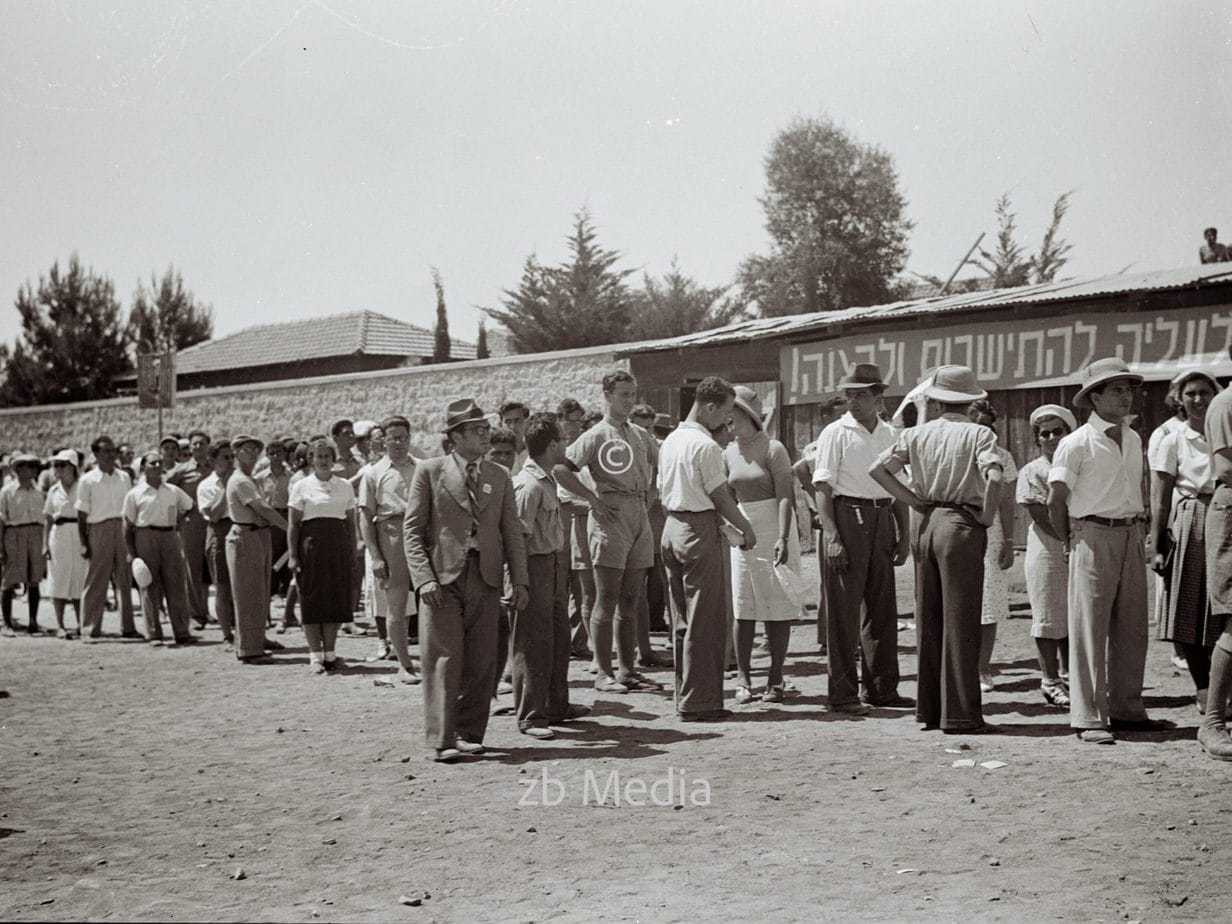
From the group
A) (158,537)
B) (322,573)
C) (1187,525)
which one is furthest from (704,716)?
(158,537)

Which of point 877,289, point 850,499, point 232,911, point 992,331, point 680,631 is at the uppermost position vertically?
point 877,289

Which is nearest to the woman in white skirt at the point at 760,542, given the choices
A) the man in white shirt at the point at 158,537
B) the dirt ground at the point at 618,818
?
the dirt ground at the point at 618,818

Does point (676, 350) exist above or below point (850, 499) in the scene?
above

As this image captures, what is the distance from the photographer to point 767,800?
6246mm

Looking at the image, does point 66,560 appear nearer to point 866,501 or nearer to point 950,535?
point 866,501

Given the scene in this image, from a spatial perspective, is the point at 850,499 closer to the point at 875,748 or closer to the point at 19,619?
the point at 875,748

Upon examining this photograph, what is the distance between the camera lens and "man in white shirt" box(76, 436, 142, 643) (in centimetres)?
1399

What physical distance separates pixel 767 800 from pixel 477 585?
2.15 m

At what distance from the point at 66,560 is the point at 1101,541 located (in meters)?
11.4

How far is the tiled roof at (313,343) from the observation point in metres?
44.7

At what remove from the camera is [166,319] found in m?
46.4

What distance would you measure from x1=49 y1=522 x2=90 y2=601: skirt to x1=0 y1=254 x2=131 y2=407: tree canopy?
21013 millimetres

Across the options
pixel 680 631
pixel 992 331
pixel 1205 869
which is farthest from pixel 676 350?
pixel 1205 869

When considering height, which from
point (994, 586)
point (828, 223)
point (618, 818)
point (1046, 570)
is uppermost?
point (828, 223)
